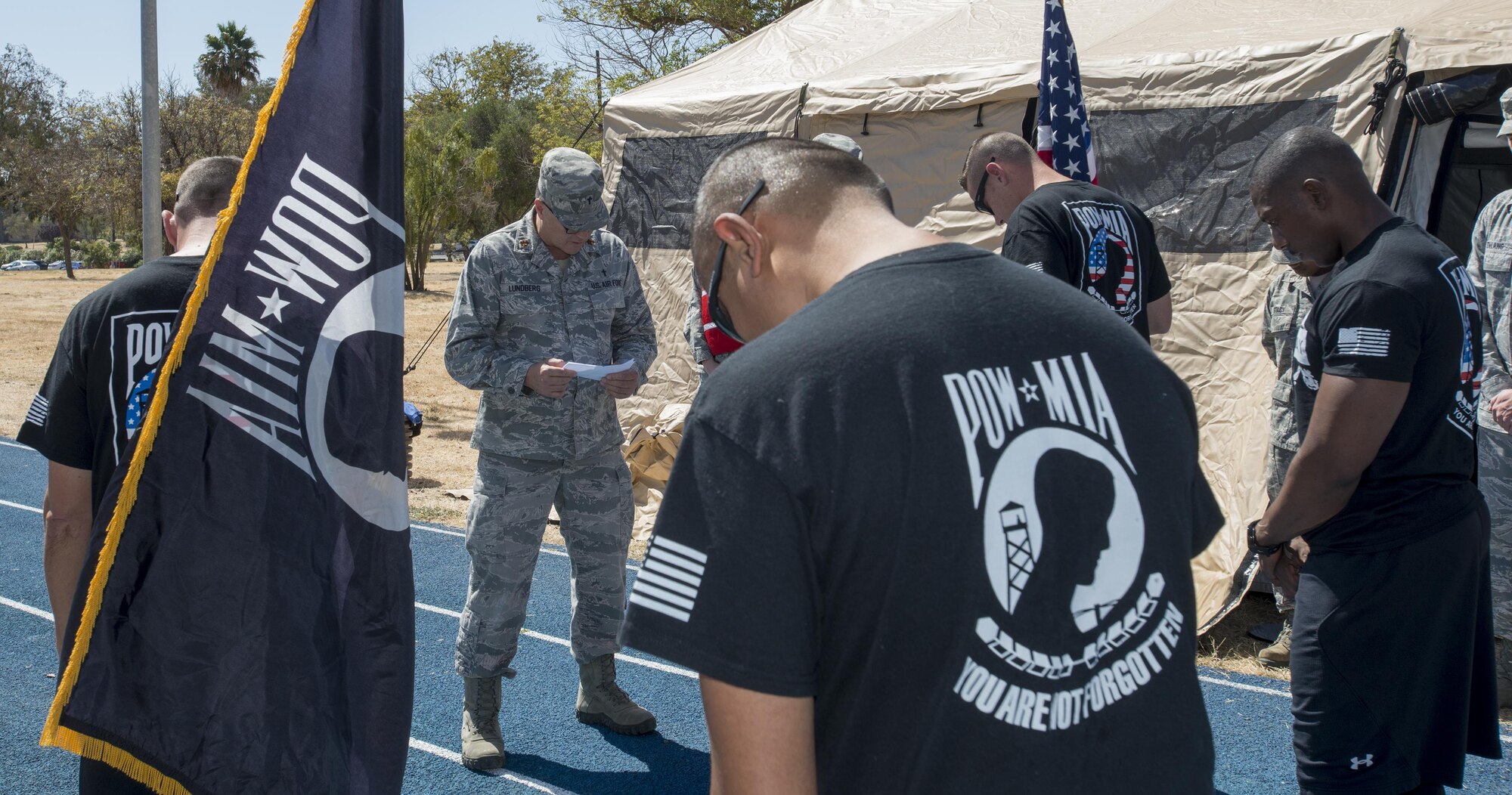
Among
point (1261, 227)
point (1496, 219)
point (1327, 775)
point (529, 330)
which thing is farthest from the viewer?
point (1261, 227)

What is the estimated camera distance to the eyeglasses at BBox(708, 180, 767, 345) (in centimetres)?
138

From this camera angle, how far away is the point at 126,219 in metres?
32.5

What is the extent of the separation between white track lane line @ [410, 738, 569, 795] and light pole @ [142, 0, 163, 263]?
542 centimetres

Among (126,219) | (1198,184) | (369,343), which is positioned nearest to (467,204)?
(126,219)

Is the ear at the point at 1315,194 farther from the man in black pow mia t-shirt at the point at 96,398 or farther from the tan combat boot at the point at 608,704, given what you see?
the tan combat boot at the point at 608,704

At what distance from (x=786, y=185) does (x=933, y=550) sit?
505 mm

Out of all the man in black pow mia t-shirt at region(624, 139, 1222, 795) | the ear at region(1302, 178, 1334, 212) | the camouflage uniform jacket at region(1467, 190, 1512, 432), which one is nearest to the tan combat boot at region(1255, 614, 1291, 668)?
the camouflage uniform jacket at region(1467, 190, 1512, 432)

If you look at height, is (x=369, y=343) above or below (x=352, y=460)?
above

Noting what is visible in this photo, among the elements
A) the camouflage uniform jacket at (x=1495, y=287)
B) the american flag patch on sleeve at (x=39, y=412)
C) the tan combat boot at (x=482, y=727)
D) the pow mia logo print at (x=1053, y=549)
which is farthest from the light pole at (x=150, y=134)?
the pow mia logo print at (x=1053, y=549)

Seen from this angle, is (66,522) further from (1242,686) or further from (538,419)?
(1242,686)

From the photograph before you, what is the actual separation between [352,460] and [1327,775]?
225 centimetres

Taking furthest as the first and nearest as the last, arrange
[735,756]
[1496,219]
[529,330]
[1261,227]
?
1. [1261,227]
2. [1496,219]
3. [529,330]
4. [735,756]

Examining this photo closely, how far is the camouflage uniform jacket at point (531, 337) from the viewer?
361cm

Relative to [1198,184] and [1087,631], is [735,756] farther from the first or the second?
[1198,184]
